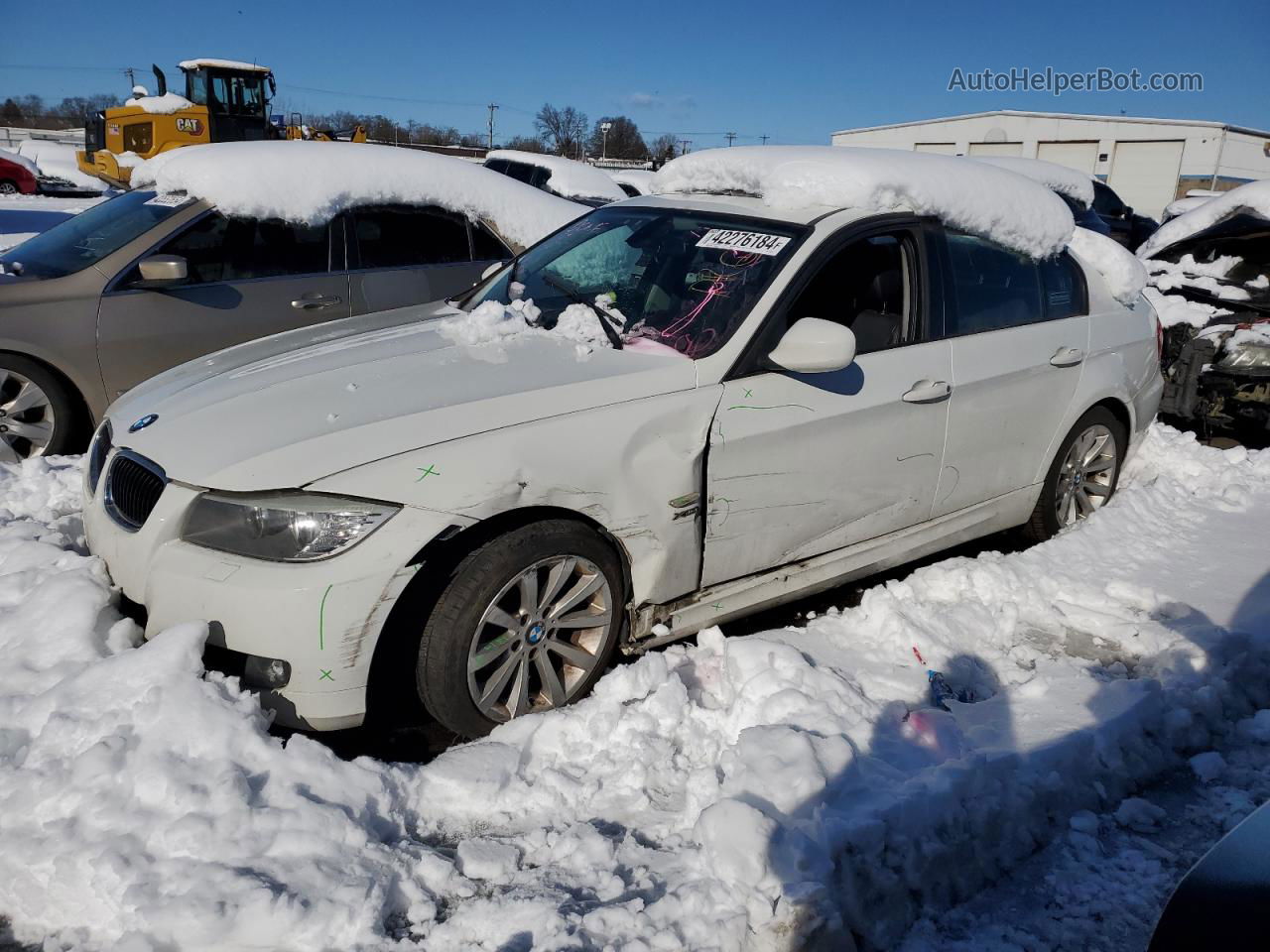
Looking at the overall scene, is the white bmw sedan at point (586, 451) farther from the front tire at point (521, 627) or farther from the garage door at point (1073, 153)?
the garage door at point (1073, 153)

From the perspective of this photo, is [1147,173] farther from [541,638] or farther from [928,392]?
[541,638]

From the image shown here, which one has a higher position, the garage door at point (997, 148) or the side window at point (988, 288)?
the garage door at point (997, 148)

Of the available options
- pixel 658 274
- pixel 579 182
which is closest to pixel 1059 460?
pixel 658 274

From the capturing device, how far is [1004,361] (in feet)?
13.0

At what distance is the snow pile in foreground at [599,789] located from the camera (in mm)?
2141

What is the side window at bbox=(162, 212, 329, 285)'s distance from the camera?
501cm

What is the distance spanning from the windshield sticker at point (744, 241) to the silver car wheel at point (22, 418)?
11.6 feet

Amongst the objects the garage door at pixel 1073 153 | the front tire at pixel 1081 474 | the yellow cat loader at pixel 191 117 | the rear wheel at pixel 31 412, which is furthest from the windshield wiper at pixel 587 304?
the garage door at pixel 1073 153

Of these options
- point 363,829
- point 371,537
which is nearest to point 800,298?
point 371,537

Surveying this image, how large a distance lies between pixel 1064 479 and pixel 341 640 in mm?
3639

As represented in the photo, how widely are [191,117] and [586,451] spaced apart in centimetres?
2065

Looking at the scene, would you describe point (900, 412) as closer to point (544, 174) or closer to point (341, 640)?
point (341, 640)

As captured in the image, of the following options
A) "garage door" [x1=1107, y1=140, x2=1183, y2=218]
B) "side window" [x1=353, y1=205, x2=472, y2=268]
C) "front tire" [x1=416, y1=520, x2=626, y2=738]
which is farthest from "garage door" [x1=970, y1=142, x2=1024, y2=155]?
"front tire" [x1=416, y1=520, x2=626, y2=738]

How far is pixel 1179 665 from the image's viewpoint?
3342mm
